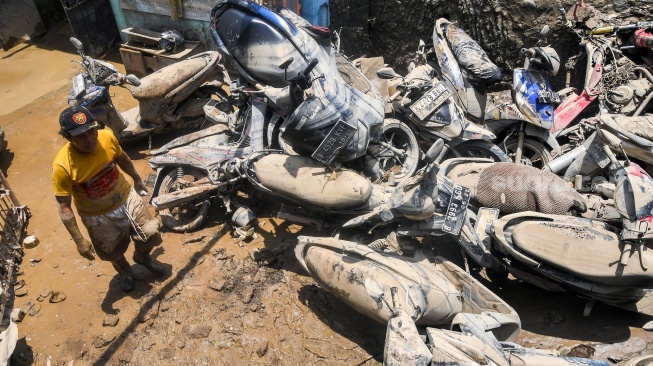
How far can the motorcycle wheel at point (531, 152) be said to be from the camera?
5.07 m

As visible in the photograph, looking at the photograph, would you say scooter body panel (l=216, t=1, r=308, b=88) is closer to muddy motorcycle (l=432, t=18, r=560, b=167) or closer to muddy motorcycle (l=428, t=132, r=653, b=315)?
muddy motorcycle (l=432, t=18, r=560, b=167)

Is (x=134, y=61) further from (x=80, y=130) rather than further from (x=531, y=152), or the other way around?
(x=531, y=152)

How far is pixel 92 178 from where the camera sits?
394cm

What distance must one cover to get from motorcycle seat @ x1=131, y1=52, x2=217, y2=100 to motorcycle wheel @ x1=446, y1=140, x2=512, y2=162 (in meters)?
3.61

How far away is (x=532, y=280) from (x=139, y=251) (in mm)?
3551

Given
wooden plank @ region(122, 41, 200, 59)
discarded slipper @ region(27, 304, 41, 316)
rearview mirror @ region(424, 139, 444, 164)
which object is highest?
rearview mirror @ region(424, 139, 444, 164)

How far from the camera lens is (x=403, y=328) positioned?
2.99 metres

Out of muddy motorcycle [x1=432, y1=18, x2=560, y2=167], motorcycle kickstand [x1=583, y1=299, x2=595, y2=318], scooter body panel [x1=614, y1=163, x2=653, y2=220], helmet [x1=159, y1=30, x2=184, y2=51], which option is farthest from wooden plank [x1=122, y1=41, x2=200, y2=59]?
motorcycle kickstand [x1=583, y1=299, x2=595, y2=318]

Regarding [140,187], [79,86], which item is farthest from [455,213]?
[79,86]

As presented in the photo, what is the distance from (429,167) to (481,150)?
1.83 metres

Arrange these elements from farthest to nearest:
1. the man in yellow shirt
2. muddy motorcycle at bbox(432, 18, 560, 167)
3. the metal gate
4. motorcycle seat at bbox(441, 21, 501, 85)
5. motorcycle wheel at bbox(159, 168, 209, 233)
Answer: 1. motorcycle seat at bbox(441, 21, 501, 85)
2. motorcycle wheel at bbox(159, 168, 209, 233)
3. muddy motorcycle at bbox(432, 18, 560, 167)
4. the metal gate
5. the man in yellow shirt

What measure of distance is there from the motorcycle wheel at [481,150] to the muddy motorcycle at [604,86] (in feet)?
2.42

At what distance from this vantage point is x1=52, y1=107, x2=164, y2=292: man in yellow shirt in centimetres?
370

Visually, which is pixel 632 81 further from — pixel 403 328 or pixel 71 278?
pixel 71 278
